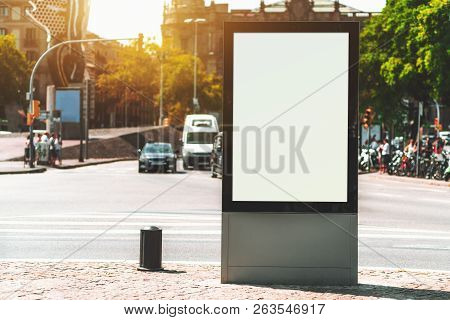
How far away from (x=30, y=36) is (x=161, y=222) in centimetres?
9784

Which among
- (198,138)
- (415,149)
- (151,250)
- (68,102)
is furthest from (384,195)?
(68,102)

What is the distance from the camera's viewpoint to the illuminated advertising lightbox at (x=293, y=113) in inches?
301

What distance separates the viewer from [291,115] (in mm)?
7660

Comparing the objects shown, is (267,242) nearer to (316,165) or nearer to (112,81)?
(316,165)

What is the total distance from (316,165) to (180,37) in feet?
425

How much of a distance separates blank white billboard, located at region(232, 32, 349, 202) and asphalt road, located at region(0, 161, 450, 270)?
268cm

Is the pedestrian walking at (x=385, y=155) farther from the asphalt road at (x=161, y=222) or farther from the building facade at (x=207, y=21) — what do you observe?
the building facade at (x=207, y=21)

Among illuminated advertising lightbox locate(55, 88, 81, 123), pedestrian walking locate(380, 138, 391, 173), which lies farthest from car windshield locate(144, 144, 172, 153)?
illuminated advertising lightbox locate(55, 88, 81, 123)

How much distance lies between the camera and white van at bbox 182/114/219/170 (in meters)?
46.1

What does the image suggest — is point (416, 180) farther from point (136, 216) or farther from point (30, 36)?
point (30, 36)

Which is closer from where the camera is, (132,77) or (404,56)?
(404,56)

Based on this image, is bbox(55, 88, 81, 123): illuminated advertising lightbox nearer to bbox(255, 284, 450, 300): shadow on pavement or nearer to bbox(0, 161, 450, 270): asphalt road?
bbox(0, 161, 450, 270): asphalt road

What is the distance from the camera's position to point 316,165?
7746 millimetres

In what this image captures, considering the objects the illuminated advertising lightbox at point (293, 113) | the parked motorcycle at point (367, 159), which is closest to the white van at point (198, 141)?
the parked motorcycle at point (367, 159)
